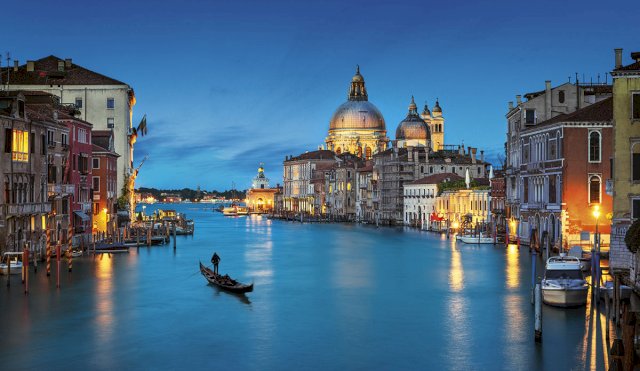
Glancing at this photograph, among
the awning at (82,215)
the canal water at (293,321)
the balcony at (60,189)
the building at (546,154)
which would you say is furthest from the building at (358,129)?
the canal water at (293,321)

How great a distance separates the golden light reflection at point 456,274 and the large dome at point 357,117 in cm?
8334

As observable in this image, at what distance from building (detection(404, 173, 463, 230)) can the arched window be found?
31593 millimetres

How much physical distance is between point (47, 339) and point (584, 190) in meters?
22.6

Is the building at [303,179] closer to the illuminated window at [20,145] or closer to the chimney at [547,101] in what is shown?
the chimney at [547,101]

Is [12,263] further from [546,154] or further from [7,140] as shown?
[546,154]

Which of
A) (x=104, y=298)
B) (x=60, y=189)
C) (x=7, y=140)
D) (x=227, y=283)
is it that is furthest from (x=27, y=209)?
(x=227, y=283)

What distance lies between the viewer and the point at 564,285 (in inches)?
894

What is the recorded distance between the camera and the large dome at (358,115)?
125625 mm

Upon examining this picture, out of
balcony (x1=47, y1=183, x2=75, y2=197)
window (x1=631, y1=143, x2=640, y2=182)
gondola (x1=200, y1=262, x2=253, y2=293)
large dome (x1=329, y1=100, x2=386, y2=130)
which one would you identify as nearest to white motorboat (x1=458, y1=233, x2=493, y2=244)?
balcony (x1=47, y1=183, x2=75, y2=197)

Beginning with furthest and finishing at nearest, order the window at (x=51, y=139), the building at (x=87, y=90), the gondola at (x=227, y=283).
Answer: the building at (x=87, y=90) < the window at (x=51, y=139) < the gondola at (x=227, y=283)

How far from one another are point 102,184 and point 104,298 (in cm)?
1976

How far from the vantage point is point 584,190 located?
36219mm

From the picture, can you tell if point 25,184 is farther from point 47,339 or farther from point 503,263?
point 503,263

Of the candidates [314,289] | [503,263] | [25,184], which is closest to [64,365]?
[314,289]
